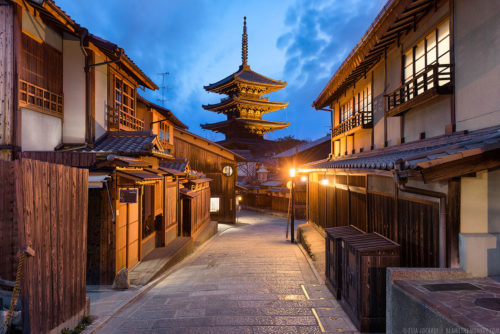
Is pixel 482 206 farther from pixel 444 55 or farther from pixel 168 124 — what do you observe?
pixel 168 124

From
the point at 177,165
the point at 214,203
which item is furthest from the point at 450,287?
the point at 214,203

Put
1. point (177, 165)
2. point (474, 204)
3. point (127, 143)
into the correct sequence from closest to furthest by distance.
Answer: point (474, 204)
point (127, 143)
point (177, 165)

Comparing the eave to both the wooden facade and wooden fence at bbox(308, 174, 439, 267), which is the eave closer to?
wooden fence at bbox(308, 174, 439, 267)

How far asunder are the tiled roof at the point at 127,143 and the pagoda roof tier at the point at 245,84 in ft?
81.4

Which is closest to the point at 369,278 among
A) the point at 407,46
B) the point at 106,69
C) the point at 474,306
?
the point at 474,306

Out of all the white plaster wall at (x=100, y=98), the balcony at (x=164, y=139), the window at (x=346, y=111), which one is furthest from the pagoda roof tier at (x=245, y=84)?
the white plaster wall at (x=100, y=98)

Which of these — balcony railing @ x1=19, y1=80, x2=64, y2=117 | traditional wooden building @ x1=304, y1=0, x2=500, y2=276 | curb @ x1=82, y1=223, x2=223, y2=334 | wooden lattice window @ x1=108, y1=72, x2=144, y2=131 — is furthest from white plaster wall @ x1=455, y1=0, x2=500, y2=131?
balcony railing @ x1=19, y1=80, x2=64, y2=117

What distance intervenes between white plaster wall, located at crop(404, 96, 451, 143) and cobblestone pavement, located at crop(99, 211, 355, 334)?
16.9ft

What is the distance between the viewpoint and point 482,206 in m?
4.84

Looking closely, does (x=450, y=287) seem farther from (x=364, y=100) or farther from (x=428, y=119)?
(x=364, y=100)

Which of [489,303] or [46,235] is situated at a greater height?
[46,235]

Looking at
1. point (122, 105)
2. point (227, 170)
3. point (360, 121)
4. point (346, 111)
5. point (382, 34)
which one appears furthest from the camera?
point (227, 170)

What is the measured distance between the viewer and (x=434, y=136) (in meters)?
6.77

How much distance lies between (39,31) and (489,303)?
13134 mm
